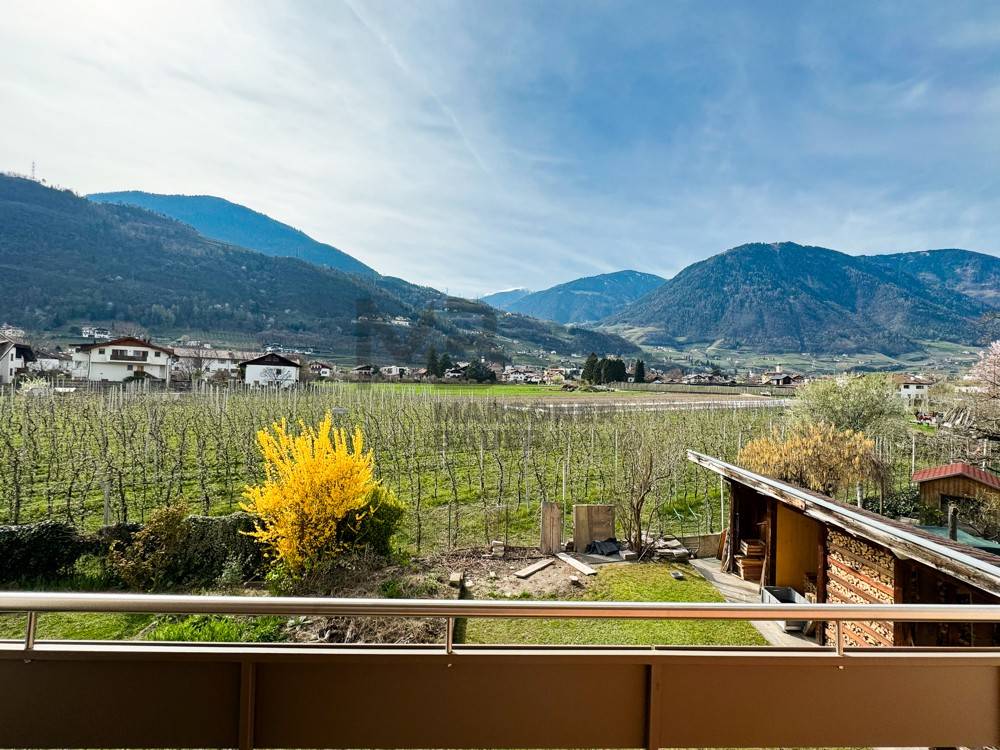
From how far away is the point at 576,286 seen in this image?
124125mm

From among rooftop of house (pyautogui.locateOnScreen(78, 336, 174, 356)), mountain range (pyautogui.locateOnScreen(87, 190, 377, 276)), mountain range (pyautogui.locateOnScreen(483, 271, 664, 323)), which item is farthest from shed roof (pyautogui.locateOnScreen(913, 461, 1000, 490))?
mountain range (pyautogui.locateOnScreen(483, 271, 664, 323))

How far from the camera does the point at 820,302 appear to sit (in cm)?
5484

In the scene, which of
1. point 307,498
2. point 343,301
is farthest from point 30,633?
point 343,301

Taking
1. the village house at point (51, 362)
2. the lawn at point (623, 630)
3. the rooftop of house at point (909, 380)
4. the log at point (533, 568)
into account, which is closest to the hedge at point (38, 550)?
the lawn at point (623, 630)

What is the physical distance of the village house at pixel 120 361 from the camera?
1497cm

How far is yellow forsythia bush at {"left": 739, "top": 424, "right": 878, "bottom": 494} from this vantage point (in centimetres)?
844

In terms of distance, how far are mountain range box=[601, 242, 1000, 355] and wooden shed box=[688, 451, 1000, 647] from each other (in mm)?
33952

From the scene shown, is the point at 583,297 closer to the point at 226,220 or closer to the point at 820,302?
the point at 820,302

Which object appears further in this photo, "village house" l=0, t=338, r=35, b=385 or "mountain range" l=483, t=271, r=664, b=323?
"mountain range" l=483, t=271, r=664, b=323

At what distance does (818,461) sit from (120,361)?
65.8ft

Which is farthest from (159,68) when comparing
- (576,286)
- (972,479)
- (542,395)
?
(576,286)

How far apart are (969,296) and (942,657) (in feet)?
213

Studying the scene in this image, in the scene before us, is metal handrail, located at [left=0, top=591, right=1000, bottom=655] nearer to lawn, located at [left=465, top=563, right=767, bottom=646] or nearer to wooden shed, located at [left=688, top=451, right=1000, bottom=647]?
wooden shed, located at [left=688, top=451, right=1000, bottom=647]

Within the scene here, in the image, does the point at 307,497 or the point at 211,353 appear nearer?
the point at 307,497
